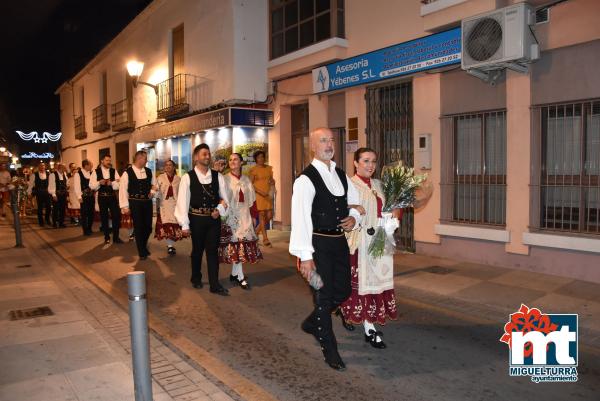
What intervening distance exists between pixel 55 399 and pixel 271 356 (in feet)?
5.97

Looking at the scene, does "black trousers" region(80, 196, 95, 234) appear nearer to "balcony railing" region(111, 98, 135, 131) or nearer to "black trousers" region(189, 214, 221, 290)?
"black trousers" region(189, 214, 221, 290)

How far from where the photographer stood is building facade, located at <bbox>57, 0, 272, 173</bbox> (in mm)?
14070

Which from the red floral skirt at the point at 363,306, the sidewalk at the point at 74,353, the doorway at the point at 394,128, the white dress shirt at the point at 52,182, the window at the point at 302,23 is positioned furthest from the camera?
the white dress shirt at the point at 52,182

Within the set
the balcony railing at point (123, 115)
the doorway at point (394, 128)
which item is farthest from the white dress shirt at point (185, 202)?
the balcony railing at point (123, 115)

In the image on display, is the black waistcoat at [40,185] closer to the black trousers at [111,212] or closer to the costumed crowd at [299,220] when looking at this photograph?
the costumed crowd at [299,220]

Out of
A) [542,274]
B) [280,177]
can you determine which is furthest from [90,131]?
[542,274]

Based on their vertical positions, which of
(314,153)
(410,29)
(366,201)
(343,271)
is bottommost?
(343,271)

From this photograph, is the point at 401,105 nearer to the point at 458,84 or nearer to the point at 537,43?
the point at 458,84

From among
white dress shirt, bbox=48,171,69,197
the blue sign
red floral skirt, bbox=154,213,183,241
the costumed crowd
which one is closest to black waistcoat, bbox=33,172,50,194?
white dress shirt, bbox=48,171,69,197

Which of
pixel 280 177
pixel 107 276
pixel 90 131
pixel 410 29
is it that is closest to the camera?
pixel 107 276

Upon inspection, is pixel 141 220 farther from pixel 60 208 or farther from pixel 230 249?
pixel 60 208

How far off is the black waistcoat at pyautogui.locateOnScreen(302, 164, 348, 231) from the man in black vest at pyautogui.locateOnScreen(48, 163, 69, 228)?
12908mm

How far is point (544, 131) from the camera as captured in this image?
8000 millimetres

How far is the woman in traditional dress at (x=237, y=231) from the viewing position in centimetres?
740
